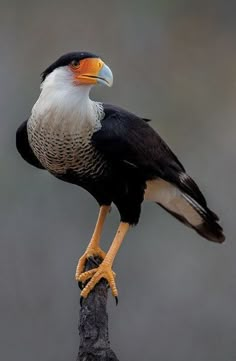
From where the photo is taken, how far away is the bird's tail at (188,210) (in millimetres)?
2594

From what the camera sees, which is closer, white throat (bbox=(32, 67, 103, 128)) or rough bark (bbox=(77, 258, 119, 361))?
rough bark (bbox=(77, 258, 119, 361))

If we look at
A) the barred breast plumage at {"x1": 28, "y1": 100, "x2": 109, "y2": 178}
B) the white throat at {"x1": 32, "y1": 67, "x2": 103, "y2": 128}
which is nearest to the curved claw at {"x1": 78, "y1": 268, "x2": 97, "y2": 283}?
the barred breast plumage at {"x1": 28, "y1": 100, "x2": 109, "y2": 178}

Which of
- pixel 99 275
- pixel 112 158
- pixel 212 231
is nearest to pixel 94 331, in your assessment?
pixel 99 275

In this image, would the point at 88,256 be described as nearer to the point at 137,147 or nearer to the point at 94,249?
the point at 94,249

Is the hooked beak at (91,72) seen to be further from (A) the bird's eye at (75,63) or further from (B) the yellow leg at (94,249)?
(B) the yellow leg at (94,249)

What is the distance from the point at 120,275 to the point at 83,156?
63.5 inches

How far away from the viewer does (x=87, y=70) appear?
7.29ft

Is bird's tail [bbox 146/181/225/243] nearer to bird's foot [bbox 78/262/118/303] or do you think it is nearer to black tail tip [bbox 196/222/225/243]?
black tail tip [bbox 196/222/225/243]

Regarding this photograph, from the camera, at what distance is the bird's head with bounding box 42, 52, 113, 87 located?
2.21 meters

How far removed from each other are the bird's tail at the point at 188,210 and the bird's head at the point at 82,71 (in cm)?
47

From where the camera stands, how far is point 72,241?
12.4 feet

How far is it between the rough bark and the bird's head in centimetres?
54

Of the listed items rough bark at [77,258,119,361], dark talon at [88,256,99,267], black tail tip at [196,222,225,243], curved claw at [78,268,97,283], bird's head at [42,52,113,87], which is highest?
bird's head at [42,52,113,87]

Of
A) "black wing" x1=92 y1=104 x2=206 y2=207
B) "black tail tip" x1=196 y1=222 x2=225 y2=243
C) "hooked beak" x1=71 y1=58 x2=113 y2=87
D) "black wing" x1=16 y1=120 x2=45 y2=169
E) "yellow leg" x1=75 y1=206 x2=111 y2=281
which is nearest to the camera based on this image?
"hooked beak" x1=71 y1=58 x2=113 y2=87
